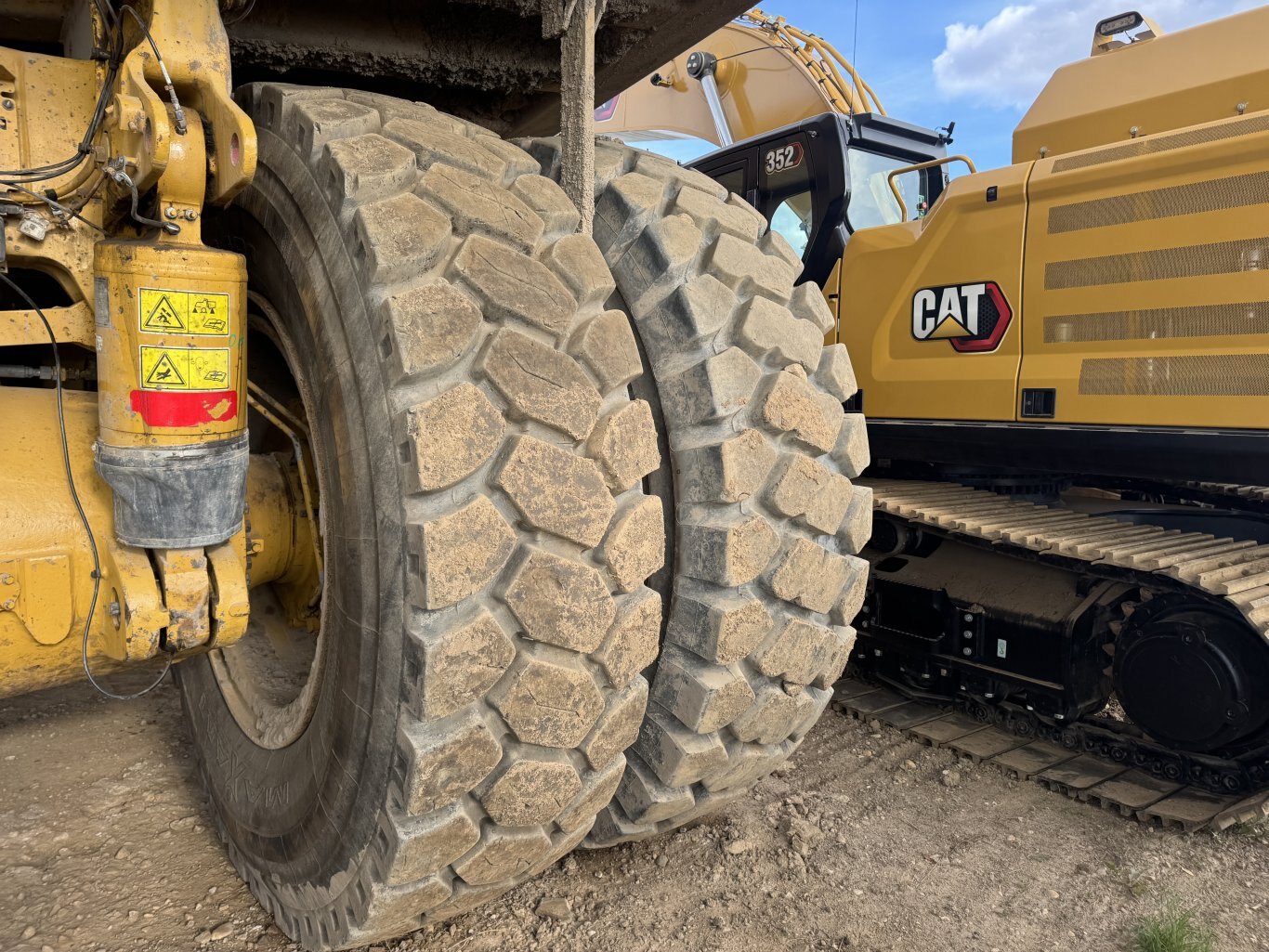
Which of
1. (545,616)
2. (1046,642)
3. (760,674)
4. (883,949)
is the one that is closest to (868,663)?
(1046,642)

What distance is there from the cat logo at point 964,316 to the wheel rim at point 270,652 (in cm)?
251

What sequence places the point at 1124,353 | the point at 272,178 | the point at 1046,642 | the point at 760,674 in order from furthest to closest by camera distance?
the point at 1046,642, the point at 1124,353, the point at 760,674, the point at 272,178

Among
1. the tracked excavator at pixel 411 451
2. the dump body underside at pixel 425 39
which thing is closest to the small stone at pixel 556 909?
the tracked excavator at pixel 411 451

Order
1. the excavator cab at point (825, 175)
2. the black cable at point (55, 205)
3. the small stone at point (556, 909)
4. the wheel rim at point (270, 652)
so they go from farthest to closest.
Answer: the excavator cab at point (825, 175) → the small stone at point (556, 909) → the wheel rim at point (270, 652) → the black cable at point (55, 205)

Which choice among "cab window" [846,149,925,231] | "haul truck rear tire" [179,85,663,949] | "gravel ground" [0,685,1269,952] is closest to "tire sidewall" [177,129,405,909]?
"haul truck rear tire" [179,85,663,949]

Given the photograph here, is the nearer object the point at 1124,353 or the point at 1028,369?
the point at 1124,353

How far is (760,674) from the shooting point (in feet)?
6.52

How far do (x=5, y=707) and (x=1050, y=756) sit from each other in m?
3.67

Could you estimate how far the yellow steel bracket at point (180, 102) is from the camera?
1482 millimetres

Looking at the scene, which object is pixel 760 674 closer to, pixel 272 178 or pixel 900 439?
pixel 272 178

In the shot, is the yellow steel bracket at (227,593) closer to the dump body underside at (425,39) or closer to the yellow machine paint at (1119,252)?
the dump body underside at (425,39)

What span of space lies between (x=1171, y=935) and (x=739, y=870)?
40.6 inches

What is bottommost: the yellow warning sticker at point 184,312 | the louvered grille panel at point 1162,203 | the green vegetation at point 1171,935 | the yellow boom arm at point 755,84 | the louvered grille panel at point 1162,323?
the green vegetation at point 1171,935

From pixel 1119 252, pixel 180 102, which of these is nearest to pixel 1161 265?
pixel 1119 252
